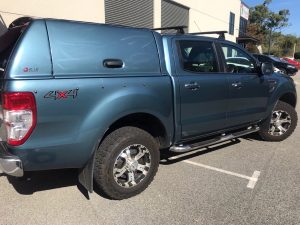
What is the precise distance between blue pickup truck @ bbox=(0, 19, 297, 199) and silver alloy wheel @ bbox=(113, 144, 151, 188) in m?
0.01

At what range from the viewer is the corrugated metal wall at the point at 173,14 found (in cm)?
1680

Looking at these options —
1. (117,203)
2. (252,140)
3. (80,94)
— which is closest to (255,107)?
(252,140)

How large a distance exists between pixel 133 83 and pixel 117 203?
1.34m

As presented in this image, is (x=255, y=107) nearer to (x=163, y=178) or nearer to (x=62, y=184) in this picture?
(x=163, y=178)

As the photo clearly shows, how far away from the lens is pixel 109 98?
338cm

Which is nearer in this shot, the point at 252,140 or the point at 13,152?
the point at 13,152

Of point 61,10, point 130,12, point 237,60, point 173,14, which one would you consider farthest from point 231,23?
point 237,60

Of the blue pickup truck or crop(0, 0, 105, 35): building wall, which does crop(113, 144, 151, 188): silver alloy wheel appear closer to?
the blue pickup truck

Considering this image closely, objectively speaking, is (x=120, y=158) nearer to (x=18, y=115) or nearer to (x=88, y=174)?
(x=88, y=174)

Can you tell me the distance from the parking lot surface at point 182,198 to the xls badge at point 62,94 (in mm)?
1258

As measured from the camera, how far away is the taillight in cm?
290

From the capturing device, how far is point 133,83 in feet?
11.9

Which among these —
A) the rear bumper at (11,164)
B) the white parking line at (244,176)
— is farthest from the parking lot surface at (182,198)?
the rear bumper at (11,164)

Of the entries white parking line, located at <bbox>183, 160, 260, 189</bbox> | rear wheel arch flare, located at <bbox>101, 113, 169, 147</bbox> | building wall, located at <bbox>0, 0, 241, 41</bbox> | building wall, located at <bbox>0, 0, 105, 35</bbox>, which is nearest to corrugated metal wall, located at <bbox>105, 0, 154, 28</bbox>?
building wall, located at <bbox>0, 0, 241, 41</bbox>
